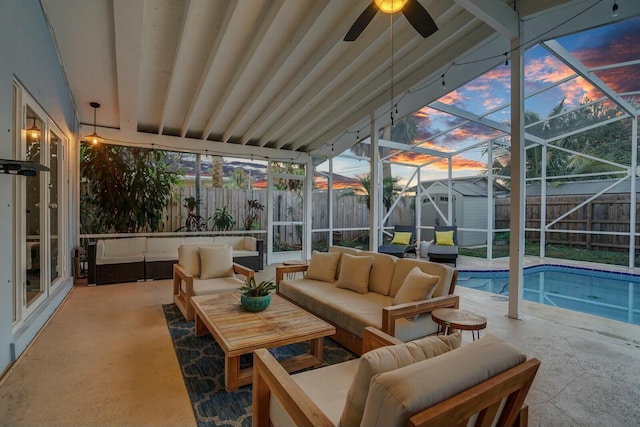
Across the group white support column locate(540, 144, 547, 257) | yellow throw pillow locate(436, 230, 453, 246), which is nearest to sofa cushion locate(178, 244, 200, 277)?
yellow throw pillow locate(436, 230, 453, 246)

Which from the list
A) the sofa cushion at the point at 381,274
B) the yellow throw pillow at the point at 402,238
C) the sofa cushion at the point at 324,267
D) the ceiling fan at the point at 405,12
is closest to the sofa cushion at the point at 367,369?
the sofa cushion at the point at 381,274

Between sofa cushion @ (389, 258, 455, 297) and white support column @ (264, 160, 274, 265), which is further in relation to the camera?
white support column @ (264, 160, 274, 265)

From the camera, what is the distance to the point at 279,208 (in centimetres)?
801

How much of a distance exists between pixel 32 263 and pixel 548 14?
6.31 meters

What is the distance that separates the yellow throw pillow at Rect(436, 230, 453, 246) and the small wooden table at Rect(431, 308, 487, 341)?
5.61m

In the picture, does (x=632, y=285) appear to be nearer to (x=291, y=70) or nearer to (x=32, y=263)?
(x=291, y=70)

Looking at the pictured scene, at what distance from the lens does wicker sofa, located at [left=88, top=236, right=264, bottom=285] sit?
5477mm

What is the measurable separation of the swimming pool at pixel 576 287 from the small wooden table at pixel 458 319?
3.42 meters

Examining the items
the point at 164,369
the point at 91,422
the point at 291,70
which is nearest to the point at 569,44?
the point at 291,70

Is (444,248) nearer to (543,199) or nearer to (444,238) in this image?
(444,238)

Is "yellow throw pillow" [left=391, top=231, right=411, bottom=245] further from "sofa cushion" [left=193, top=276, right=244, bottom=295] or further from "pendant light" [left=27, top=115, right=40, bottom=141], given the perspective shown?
"pendant light" [left=27, top=115, right=40, bottom=141]

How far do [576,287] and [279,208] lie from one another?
21.2ft

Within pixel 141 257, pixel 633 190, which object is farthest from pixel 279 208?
pixel 633 190

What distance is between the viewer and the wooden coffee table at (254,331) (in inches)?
89.2
